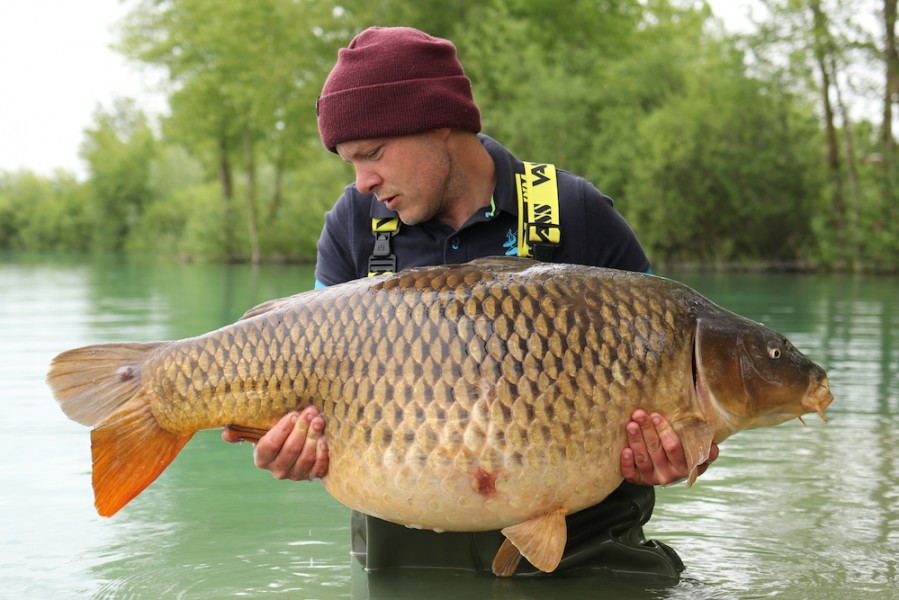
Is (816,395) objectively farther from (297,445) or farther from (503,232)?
(297,445)

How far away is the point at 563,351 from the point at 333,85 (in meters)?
0.97

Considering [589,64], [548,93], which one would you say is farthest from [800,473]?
[589,64]

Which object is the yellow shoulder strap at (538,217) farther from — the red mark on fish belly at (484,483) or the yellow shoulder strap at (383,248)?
the red mark on fish belly at (484,483)

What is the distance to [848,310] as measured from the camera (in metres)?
11.7

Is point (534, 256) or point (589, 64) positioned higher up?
point (589, 64)

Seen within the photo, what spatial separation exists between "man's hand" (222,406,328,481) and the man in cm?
51

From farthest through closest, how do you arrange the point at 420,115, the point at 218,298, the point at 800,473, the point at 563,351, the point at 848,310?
the point at 218,298 < the point at 848,310 < the point at 800,473 < the point at 420,115 < the point at 563,351

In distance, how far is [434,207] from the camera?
2760 millimetres

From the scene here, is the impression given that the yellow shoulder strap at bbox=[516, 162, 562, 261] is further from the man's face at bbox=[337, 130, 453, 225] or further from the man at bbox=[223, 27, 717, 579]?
the man's face at bbox=[337, 130, 453, 225]

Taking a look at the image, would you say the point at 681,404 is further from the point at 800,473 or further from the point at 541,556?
the point at 800,473

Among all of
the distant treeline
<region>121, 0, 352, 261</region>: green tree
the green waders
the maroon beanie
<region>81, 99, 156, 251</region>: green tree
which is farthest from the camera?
<region>81, 99, 156, 251</region>: green tree

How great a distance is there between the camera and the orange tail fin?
2.32 m

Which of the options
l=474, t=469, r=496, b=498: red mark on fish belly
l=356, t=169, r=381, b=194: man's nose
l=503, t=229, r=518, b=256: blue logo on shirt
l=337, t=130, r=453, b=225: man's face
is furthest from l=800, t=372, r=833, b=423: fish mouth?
l=356, t=169, r=381, b=194: man's nose

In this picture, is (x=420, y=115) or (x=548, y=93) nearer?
(x=420, y=115)
